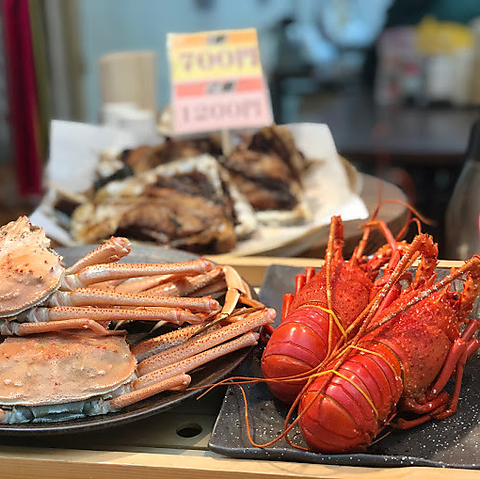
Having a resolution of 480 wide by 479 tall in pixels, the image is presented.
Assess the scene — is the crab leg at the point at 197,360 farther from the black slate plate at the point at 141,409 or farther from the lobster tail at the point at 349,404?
the lobster tail at the point at 349,404

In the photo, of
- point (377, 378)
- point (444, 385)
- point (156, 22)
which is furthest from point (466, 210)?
point (156, 22)

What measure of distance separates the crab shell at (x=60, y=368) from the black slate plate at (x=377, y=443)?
185mm

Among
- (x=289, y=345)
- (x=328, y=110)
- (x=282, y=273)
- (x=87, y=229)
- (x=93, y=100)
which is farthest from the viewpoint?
(x=93, y=100)

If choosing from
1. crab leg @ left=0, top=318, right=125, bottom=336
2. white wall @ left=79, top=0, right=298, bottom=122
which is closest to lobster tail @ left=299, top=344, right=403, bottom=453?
crab leg @ left=0, top=318, right=125, bottom=336

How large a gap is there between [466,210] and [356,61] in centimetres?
104

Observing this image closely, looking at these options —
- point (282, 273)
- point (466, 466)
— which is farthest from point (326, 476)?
point (282, 273)

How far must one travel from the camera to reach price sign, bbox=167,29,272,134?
6.34ft

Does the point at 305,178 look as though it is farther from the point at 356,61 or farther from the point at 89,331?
the point at 89,331

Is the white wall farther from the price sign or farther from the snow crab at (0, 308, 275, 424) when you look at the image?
the snow crab at (0, 308, 275, 424)

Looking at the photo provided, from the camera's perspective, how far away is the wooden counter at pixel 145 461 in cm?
93

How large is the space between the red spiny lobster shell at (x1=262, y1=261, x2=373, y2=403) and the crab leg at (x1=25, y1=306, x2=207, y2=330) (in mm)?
155

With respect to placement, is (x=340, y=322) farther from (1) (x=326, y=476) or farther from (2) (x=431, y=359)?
(1) (x=326, y=476)

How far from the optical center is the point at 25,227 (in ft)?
3.92

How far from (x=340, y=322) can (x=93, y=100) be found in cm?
220
